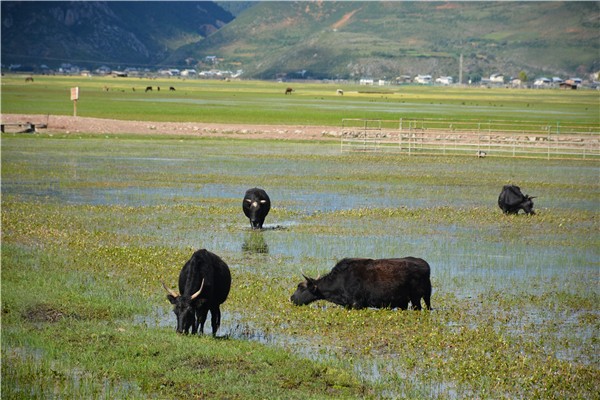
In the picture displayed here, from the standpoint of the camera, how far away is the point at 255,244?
26062mm

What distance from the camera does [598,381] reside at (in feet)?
46.8

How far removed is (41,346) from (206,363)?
111 inches

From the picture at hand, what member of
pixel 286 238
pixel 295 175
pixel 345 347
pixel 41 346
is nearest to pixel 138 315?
pixel 41 346

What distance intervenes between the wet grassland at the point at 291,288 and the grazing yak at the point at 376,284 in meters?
0.34

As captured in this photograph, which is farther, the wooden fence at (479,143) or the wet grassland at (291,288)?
the wooden fence at (479,143)

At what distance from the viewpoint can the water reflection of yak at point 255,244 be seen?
82.2ft

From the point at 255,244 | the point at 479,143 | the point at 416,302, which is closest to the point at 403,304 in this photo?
the point at 416,302

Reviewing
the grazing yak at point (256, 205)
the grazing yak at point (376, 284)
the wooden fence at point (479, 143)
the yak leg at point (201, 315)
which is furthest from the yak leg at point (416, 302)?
the wooden fence at point (479, 143)

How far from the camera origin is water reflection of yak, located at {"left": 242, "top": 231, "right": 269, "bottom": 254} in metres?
25.1

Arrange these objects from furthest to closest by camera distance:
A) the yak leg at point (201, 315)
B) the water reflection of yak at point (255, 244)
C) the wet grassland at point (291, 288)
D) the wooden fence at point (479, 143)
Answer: the wooden fence at point (479, 143), the water reflection of yak at point (255, 244), the yak leg at point (201, 315), the wet grassland at point (291, 288)

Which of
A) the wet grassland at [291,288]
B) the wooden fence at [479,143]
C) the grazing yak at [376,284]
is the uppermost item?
the wooden fence at [479,143]

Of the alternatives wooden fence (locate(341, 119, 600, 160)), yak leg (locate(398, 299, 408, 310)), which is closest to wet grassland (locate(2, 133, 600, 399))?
yak leg (locate(398, 299, 408, 310))

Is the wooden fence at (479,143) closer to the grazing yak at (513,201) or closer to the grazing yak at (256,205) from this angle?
the grazing yak at (513,201)

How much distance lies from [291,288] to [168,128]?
5496cm
